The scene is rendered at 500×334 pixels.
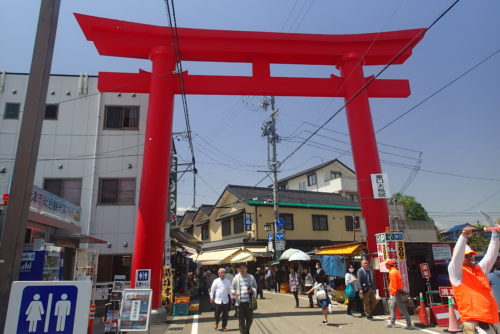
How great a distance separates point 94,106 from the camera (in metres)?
17.3

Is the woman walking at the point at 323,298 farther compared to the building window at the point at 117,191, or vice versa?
the building window at the point at 117,191

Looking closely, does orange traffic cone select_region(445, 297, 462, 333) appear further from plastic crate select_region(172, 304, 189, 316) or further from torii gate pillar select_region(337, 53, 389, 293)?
plastic crate select_region(172, 304, 189, 316)

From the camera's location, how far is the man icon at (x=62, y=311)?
352 centimetres

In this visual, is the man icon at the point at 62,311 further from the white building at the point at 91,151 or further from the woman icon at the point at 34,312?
the white building at the point at 91,151

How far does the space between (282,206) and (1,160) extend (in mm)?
19335

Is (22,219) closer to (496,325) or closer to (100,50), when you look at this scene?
(496,325)

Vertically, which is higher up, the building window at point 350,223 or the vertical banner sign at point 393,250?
the building window at point 350,223

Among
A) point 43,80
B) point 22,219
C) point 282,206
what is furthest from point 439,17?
point 282,206

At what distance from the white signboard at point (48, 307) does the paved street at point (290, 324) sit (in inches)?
275

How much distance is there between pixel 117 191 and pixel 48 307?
1348cm

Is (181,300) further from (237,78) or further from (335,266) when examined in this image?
(237,78)

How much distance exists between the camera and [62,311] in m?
3.58

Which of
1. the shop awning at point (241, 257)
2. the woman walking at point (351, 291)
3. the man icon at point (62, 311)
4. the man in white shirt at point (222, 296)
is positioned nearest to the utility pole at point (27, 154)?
the man icon at point (62, 311)

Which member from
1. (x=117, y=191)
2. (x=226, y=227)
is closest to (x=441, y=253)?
(x=117, y=191)
